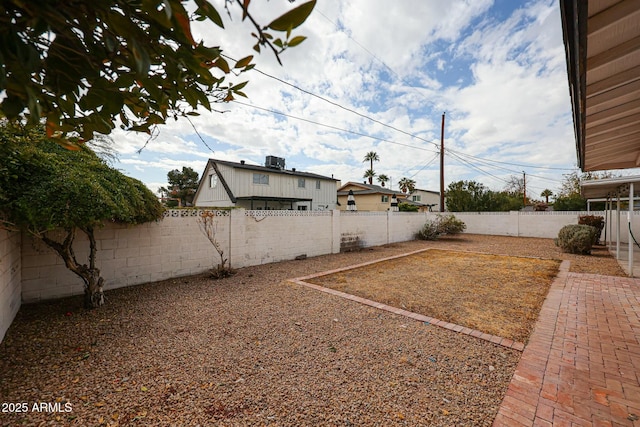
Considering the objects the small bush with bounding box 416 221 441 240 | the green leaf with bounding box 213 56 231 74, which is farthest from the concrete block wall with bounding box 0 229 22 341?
the small bush with bounding box 416 221 441 240

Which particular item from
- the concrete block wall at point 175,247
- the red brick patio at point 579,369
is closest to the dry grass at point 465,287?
the red brick patio at point 579,369

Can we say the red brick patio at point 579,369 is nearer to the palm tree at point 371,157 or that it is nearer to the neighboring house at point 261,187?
the neighboring house at point 261,187

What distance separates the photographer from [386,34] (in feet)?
24.9

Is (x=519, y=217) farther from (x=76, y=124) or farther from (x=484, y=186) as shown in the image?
(x=76, y=124)

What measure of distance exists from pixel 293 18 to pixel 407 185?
40979 mm

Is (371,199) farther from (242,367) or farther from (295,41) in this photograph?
(295,41)

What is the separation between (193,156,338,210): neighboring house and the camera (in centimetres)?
1722

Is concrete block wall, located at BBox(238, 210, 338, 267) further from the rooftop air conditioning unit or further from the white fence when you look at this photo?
the rooftop air conditioning unit

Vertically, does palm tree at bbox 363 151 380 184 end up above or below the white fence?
above

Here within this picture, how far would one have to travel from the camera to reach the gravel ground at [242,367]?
2.03 m

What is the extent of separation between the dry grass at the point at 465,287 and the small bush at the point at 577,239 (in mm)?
2291

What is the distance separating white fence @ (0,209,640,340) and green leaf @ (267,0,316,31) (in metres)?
4.35

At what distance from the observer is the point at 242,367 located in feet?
8.63

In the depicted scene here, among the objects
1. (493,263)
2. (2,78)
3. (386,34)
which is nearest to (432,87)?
(386,34)
